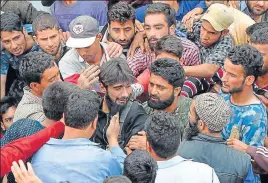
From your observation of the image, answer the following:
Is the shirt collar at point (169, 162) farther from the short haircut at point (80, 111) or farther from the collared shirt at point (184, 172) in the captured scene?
the short haircut at point (80, 111)

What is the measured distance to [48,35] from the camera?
20.7ft

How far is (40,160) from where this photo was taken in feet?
13.7

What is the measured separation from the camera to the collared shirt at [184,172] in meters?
4.12

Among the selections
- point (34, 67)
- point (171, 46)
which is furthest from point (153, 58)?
point (34, 67)

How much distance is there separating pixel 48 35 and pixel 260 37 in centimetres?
207

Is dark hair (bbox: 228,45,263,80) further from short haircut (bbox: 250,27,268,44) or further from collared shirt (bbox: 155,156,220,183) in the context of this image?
collared shirt (bbox: 155,156,220,183)

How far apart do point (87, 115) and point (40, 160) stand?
1.41 ft

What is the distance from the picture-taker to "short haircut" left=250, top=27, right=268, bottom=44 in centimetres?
572

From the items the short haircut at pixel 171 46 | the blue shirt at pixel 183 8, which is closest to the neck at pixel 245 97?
the short haircut at pixel 171 46

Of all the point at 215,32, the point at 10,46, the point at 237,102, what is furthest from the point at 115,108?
the point at 10,46

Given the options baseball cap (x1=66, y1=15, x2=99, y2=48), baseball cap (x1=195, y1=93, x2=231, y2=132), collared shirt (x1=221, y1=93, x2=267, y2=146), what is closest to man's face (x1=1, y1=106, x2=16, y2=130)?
baseball cap (x1=66, y1=15, x2=99, y2=48)

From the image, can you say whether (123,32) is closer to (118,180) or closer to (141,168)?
(141,168)

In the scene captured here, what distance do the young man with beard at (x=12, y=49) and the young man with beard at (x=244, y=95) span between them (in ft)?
7.24

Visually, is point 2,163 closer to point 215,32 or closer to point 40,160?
point 40,160
